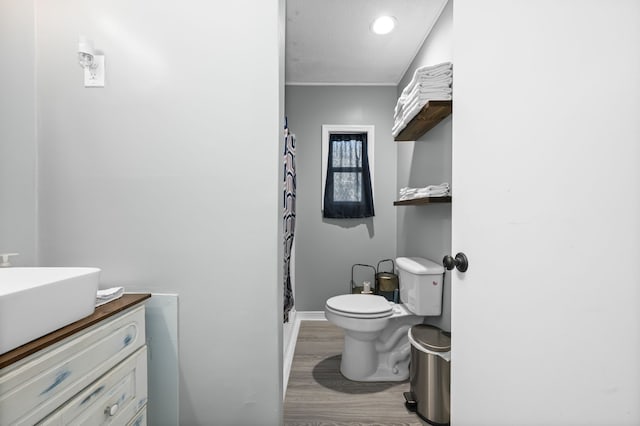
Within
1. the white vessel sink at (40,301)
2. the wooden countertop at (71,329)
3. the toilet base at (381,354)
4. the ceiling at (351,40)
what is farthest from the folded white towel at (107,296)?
the ceiling at (351,40)

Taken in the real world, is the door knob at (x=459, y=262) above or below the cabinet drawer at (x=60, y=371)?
above

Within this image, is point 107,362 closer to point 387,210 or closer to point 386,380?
point 386,380

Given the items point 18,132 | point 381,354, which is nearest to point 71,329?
point 18,132

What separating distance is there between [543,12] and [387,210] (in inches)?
92.6

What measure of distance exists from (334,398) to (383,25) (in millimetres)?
2508

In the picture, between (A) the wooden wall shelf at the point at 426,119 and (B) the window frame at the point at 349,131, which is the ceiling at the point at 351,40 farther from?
(A) the wooden wall shelf at the point at 426,119

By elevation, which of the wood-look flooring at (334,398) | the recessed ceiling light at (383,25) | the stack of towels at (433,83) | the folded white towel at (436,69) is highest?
the recessed ceiling light at (383,25)

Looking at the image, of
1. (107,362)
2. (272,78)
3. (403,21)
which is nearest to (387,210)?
(403,21)

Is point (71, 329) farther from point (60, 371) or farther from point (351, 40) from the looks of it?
point (351, 40)

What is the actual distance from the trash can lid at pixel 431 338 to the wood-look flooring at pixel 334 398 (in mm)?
425

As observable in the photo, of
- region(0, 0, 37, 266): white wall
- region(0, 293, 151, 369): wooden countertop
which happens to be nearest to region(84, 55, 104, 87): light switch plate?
region(0, 0, 37, 266): white wall

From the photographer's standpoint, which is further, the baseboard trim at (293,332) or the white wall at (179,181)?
the baseboard trim at (293,332)

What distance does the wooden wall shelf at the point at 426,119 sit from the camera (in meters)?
1.50

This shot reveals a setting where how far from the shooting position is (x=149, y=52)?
112 cm
